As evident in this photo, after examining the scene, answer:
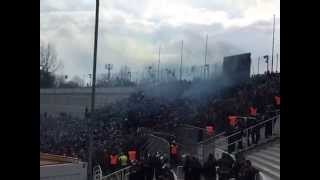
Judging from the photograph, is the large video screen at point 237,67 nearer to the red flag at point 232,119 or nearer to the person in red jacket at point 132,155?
the red flag at point 232,119

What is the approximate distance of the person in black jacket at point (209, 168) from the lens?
335 cm

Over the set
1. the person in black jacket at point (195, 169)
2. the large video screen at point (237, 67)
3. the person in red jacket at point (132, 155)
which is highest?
the large video screen at point (237, 67)

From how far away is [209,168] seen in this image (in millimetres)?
3342

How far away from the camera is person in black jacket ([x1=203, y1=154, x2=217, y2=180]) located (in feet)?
11.0

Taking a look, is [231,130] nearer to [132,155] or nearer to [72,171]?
[132,155]

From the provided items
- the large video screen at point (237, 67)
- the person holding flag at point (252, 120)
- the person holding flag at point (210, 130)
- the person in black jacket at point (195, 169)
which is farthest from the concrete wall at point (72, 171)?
the person holding flag at point (252, 120)

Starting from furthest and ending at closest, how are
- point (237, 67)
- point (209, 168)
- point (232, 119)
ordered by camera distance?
point (232, 119) → point (209, 168) → point (237, 67)

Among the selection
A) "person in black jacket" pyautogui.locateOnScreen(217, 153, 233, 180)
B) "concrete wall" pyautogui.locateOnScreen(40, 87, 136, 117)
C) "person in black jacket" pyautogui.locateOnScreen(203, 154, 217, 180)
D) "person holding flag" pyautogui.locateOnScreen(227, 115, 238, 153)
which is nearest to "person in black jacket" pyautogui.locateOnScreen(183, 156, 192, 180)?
"person in black jacket" pyautogui.locateOnScreen(203, 154, 217, 180)

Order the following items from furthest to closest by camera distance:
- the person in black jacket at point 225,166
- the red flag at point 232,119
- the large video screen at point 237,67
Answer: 1. the red flag at point 232,119
2. the person in black jacket at point 225,166
3. the large video screen at point 237,67

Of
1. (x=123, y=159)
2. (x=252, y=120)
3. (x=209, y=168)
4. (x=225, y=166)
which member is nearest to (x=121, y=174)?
(x=123, y=159)

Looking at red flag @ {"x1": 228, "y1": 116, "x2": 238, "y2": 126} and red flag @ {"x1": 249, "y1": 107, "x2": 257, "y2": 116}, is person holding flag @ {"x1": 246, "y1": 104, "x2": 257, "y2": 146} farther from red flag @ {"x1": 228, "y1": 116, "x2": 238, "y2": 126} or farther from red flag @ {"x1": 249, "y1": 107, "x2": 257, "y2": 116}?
red flag @ {"x1": 228, "y1": 116, "x2": 238, "y2": 126}
